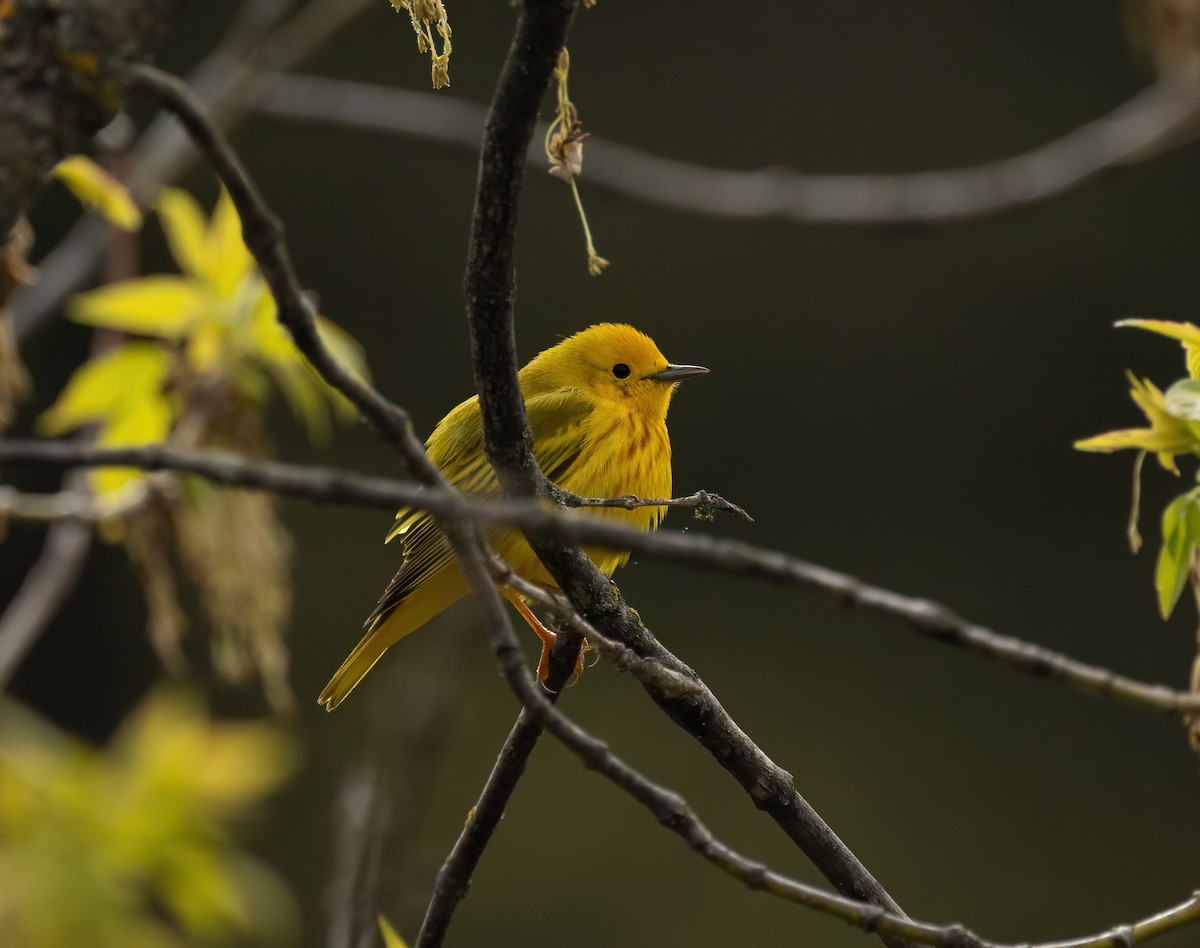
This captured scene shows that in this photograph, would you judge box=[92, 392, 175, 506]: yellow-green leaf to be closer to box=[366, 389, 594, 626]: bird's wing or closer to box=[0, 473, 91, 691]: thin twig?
box=[0, 473, 91, 691]: thin twig

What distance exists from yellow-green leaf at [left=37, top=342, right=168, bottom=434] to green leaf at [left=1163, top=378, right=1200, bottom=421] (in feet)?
6.91

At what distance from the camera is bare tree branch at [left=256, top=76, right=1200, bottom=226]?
11.7ft

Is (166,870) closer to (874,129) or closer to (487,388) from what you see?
(487,388)

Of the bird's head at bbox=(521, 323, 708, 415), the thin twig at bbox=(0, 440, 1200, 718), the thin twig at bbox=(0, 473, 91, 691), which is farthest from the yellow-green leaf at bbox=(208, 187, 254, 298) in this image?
the thin twig at bbox=(0, 440, 1200, 718)

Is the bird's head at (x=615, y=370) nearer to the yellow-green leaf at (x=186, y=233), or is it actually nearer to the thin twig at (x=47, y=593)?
the yellow-green leaf at (x=186, y=233)

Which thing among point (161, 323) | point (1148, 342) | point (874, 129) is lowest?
point (161, 323)

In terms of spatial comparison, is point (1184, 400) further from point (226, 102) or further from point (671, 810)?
point (226, 102)

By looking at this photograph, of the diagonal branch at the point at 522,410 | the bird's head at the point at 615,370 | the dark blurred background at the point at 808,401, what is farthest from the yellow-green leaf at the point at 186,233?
the dark blurred background at the point at 808,401

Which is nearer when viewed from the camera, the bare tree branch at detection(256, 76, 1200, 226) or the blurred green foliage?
the blurred green foliage

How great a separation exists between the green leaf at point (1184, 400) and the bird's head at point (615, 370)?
73.9 inches

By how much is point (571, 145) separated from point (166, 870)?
2253mm

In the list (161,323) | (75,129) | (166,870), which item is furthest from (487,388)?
(166,870)

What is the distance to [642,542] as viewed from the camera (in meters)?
0.90

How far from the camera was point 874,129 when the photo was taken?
8.09m
